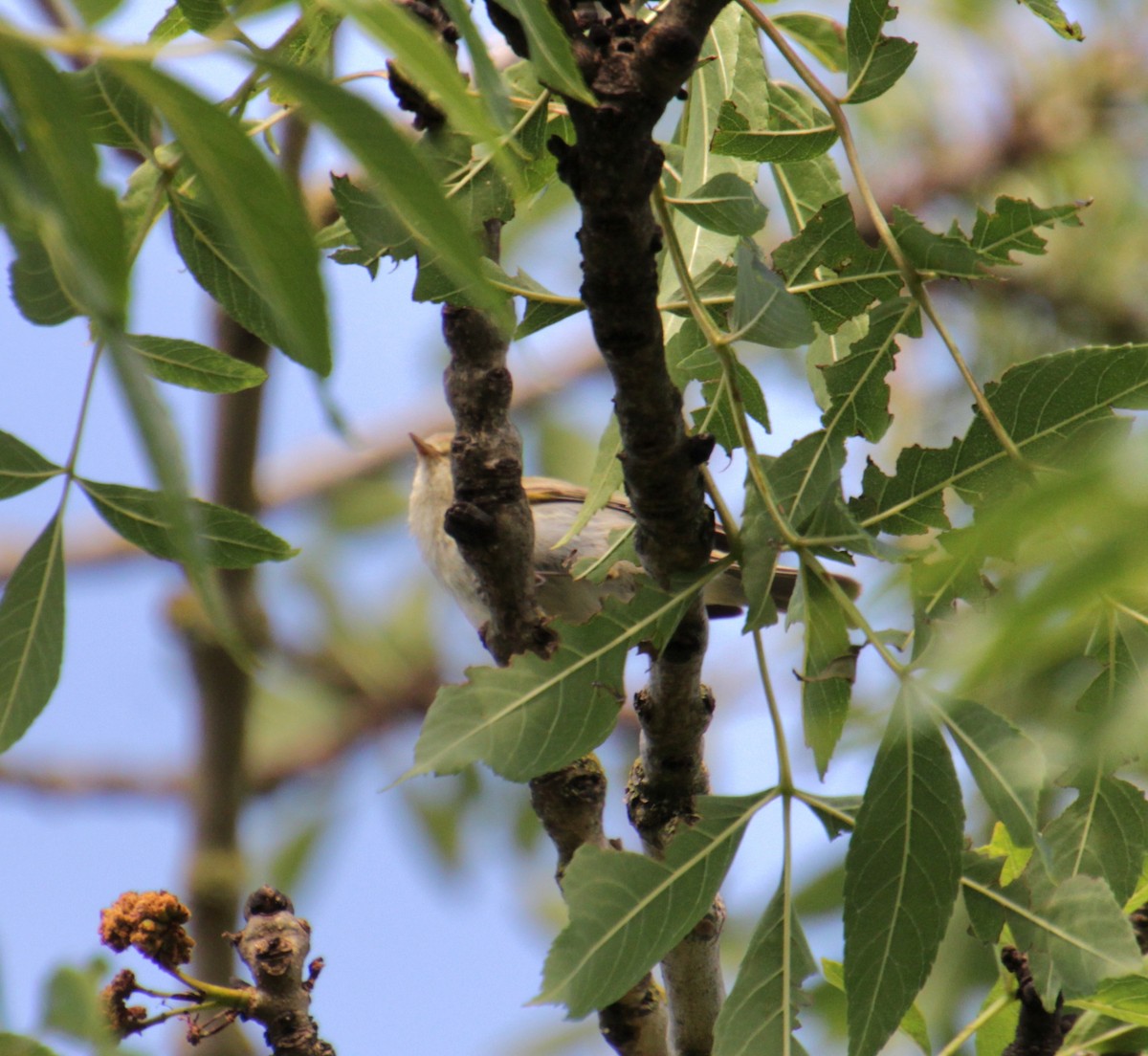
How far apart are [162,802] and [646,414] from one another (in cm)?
497

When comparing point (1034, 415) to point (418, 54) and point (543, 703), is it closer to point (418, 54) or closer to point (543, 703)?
point (543, 703)

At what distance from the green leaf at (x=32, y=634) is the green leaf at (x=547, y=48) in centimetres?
76

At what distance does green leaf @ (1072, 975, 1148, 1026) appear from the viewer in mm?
1532

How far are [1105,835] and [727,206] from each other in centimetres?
83

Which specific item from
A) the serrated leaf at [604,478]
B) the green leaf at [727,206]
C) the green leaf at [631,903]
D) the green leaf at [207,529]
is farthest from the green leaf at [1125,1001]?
the green leaf at [207,529]

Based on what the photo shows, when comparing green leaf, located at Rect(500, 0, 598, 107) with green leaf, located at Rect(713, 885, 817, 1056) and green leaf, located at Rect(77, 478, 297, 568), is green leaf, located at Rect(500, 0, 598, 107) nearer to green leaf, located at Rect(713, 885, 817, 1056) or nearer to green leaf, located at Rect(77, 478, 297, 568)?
green leaf, located at Rect(77, 478, 297, 568)

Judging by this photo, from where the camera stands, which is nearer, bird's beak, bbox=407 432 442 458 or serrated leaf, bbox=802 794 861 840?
serrated leaf, bbox=802 794 861 840

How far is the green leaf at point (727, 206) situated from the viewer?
134 cm

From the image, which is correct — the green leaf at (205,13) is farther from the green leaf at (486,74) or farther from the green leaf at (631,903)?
the green leaf at (631,903)

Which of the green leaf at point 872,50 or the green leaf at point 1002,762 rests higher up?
the green leaf at point 872,50

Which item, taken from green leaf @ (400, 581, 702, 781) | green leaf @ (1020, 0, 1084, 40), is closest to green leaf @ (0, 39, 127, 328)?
green leaf @ (400, 581, 702, 781)

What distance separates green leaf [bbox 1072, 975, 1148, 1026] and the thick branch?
69 cm

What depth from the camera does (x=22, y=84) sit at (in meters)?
0.76

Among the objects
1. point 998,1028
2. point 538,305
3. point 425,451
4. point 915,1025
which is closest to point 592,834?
point 915,1025
